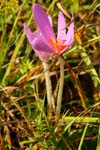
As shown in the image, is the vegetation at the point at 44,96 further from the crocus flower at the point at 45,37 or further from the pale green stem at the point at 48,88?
the crocus flower at the point at 45,37

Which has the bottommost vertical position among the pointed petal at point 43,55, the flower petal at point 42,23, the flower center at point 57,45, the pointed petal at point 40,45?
the pointed petal at point 43,55

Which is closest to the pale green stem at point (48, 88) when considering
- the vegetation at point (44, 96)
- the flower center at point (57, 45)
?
the vegetation at point (44, 96)

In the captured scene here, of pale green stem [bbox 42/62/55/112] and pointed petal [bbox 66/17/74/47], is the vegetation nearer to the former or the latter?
pale green stem [bbox 42/62/55/112]

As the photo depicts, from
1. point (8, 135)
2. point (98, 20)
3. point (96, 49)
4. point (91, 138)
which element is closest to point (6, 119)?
point (8, 135)

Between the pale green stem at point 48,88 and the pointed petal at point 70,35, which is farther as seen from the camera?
the pale green stem at point 48,88

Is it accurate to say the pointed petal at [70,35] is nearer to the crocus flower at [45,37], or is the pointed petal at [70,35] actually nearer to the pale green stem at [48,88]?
the crocus flower at [45,37]

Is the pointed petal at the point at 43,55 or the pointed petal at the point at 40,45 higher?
the pointed petal at the point at 40,45

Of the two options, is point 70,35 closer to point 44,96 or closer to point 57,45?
point 57,45
